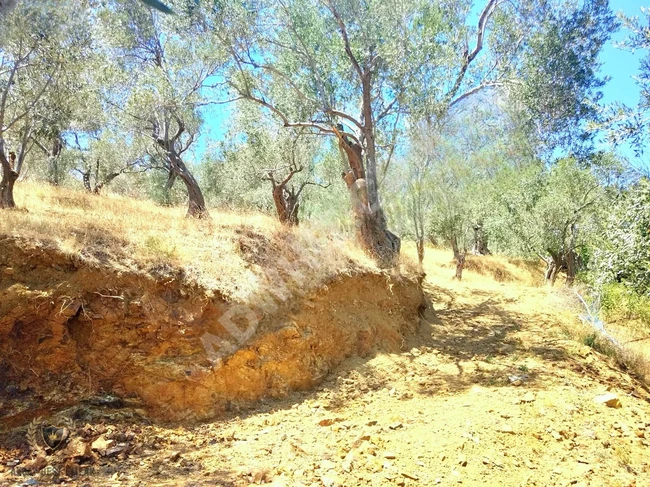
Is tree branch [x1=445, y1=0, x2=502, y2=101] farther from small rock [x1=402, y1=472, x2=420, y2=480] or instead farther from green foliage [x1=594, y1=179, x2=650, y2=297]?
small rock [x1=402, y1=472, x2=420, y2=480]

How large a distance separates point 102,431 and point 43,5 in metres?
7.63

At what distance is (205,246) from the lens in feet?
21.9

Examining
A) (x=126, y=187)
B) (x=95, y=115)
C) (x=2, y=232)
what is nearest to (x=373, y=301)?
(x=2, y=232)

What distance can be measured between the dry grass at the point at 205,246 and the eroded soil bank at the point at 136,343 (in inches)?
7.1

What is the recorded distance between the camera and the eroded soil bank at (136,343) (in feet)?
15.8

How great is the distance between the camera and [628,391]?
614 centimetres

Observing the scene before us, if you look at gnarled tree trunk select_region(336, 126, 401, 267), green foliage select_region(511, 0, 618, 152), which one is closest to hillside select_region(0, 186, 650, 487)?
gnarled tree trunk select_region(336, 126, 401, 267)

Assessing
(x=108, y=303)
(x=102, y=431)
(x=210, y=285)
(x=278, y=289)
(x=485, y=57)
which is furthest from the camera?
(x=485, y=57)

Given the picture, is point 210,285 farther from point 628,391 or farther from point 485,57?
point 485,57

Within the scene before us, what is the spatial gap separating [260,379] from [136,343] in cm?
162

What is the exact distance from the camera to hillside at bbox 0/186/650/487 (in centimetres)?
411

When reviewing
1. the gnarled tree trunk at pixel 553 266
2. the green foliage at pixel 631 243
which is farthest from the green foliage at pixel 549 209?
the green foliage at pixel 631 243

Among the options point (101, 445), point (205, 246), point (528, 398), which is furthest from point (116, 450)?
point (528, 398)

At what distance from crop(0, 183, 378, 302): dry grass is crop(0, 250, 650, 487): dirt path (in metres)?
1.69
